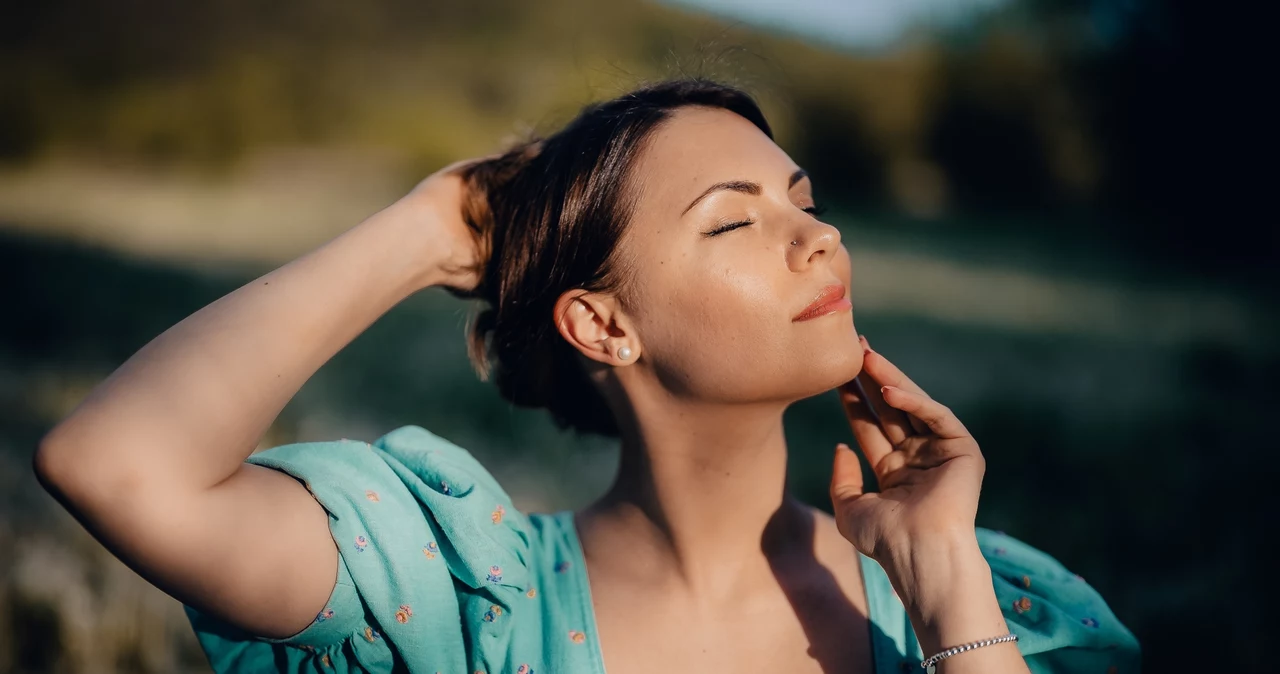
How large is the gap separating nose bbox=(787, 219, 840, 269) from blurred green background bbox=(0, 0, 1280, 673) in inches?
25.3

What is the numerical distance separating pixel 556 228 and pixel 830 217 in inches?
237

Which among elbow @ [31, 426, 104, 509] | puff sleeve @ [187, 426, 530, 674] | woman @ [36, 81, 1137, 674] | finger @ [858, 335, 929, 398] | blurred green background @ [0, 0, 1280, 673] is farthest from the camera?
blurred green background @ [0, 0, 1280, 673]

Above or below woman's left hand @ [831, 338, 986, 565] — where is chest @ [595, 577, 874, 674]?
below

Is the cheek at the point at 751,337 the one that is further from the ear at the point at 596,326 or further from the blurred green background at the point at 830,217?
the blurred green background at the point at 830,217

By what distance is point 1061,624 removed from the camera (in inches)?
65.5

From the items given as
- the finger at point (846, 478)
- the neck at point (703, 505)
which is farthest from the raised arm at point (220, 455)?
the finger at point (846, 478)

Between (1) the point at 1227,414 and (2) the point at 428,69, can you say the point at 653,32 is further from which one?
(1) the point at 1227,414

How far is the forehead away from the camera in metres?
1.74

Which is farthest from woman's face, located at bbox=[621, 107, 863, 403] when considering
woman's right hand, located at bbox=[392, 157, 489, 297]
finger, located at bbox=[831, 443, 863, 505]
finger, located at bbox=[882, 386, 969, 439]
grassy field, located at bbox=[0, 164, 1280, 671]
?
grassy field, located at bbox=[0, 164, 1280, 671]

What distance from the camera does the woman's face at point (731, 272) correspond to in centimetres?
164

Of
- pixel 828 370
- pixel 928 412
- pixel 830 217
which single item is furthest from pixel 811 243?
pixel 830 217

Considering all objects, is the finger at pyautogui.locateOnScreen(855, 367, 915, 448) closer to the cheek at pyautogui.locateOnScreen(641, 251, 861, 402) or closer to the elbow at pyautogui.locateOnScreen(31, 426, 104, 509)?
the cheek at pyautogui.locateOnScreen(641, 251, 861, 402)

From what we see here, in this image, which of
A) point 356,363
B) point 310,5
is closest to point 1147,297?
point 356,363

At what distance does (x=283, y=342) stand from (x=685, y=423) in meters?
0.74
